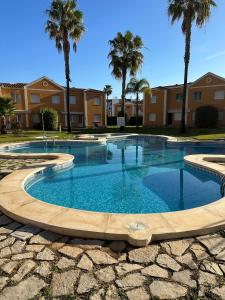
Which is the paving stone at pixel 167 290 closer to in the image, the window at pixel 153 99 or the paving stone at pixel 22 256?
the paving stone at pixel 22 256

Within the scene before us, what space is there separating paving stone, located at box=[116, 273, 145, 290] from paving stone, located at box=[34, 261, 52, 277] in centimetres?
104

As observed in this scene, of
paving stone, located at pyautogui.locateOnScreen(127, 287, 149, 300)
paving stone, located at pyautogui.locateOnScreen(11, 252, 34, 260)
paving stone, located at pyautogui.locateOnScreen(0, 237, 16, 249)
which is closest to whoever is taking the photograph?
paving stone, located at pyautogui.locateOnScreen(127, 287, 149, 300)

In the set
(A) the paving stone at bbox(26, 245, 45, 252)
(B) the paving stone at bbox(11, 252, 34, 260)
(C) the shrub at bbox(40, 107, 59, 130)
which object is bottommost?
(B) the paving stone at bbox(11, 252, 34, 260)

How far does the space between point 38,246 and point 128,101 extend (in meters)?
66.0

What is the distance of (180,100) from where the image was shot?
38.4 m

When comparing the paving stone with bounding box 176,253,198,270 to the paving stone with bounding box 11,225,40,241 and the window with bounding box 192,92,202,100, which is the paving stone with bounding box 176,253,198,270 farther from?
the window with bounding box 192,92,202,100

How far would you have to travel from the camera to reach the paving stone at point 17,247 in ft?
12.8

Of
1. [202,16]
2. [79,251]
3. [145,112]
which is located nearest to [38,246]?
[79,251]

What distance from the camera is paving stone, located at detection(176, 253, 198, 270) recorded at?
349 centimetres

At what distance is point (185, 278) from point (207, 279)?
304 mm

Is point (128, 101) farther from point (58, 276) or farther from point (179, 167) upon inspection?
point (58, 276)

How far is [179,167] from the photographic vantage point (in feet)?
38.8

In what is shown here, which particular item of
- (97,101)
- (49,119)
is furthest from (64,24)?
(97,101)

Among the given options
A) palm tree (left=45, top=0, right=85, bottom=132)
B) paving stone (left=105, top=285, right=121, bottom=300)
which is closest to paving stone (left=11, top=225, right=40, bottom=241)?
paving stone (left=105, top=285, right=121, bottom=300)
